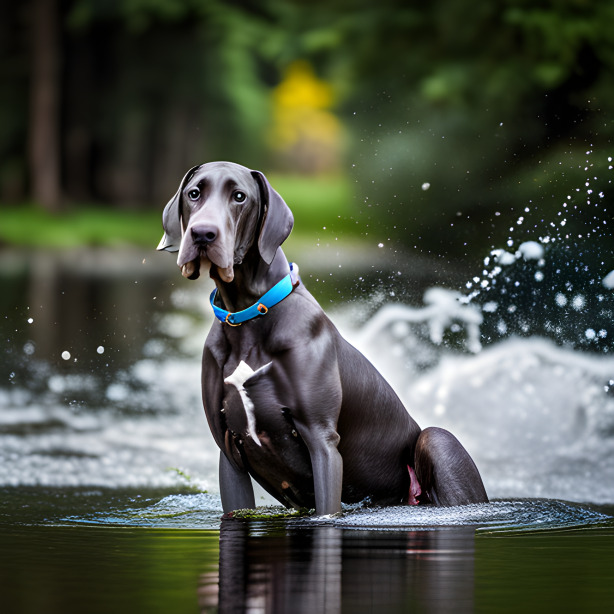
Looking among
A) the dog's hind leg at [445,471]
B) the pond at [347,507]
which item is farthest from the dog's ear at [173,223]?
the dog's hind leg at [445,471]

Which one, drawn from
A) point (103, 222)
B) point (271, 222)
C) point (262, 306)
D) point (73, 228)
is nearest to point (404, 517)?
point (262, 306)

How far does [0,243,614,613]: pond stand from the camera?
2.96m

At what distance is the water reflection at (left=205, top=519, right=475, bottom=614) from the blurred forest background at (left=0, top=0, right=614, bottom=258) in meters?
8.23

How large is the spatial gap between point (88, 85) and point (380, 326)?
46.5 feet

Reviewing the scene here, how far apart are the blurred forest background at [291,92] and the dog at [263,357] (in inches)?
298

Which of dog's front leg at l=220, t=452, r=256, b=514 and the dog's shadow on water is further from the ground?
dog's front leg at l=220, t=452, r=256, b=514

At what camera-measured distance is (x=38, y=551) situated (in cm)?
366

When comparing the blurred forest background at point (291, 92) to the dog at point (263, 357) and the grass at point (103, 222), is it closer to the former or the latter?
the grass at point (103, 222)

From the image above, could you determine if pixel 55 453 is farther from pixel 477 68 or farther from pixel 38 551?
pixel 477 68

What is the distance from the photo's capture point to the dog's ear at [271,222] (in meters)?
4.30

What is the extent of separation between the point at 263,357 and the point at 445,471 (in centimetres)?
98

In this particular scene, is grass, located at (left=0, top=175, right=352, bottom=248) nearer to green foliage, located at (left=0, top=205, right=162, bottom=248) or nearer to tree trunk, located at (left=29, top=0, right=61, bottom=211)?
green foliage, located at (left=0, top=205, right=162, bottom=248)

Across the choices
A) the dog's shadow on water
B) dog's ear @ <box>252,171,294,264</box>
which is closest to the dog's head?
dog's ear @ <box>252,171,294,264</box>

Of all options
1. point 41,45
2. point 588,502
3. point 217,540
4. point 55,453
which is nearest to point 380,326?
point 55,453
